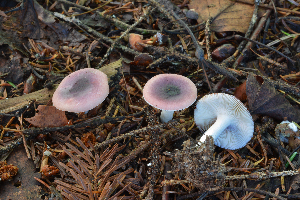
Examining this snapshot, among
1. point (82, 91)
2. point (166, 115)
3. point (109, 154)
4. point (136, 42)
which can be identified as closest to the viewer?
point (109, 154)

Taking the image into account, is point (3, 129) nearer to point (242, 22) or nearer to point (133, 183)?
point (133, 183)

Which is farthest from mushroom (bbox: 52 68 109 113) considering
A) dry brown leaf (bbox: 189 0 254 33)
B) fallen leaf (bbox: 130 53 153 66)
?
dry brown leaf (bbox: 189 0 254 33)

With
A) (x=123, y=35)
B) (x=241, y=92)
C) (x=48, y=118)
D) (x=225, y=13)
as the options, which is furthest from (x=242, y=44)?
(x=48, y=118)

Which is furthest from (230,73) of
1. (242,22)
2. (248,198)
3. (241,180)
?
(248,198)

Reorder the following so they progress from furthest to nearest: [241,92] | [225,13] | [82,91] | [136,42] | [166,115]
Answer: [225,13] < [136,42] < [241,92] < [166,115] < [82,91]

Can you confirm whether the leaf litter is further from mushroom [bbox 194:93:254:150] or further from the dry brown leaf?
mushroom [bbox 194:93:254:150]

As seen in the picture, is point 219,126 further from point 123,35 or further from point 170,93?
point 123,35
